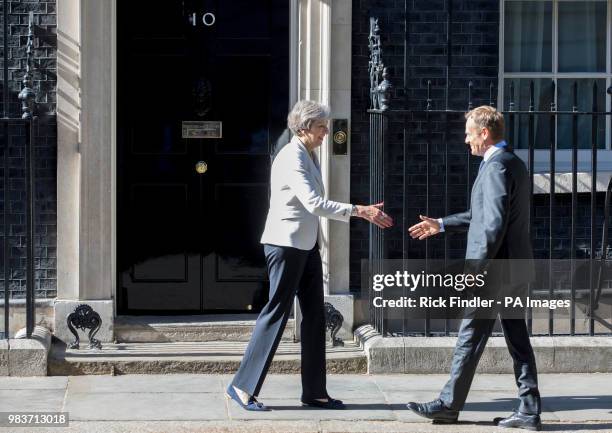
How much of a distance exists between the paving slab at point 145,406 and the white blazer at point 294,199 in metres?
1.03

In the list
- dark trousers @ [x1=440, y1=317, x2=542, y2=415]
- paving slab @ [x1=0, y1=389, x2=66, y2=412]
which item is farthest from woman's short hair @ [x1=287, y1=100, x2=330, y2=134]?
paving slab @ [x1=0, y1=389, x2=66, y2=412]

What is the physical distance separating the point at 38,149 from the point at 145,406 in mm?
2230

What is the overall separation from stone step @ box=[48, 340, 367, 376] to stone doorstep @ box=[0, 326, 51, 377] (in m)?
0.12

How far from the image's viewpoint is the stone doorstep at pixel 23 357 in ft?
25.0

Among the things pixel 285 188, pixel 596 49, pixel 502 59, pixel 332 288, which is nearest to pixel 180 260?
pixel 332 288

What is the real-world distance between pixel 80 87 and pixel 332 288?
2190 mm

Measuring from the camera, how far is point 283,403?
278 inches

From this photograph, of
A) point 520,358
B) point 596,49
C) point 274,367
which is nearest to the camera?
point 520,358

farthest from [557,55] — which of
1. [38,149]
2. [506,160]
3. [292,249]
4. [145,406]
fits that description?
[145,406]

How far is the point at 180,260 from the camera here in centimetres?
866

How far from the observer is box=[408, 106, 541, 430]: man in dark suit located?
6266 mm

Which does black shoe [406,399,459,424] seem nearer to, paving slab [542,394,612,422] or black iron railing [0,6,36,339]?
paving slab [542,394,612,422]

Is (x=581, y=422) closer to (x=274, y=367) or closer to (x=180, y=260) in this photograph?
(x=274, y=367)

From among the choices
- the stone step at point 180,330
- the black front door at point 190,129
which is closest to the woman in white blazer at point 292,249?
the stone step at point 180,330
